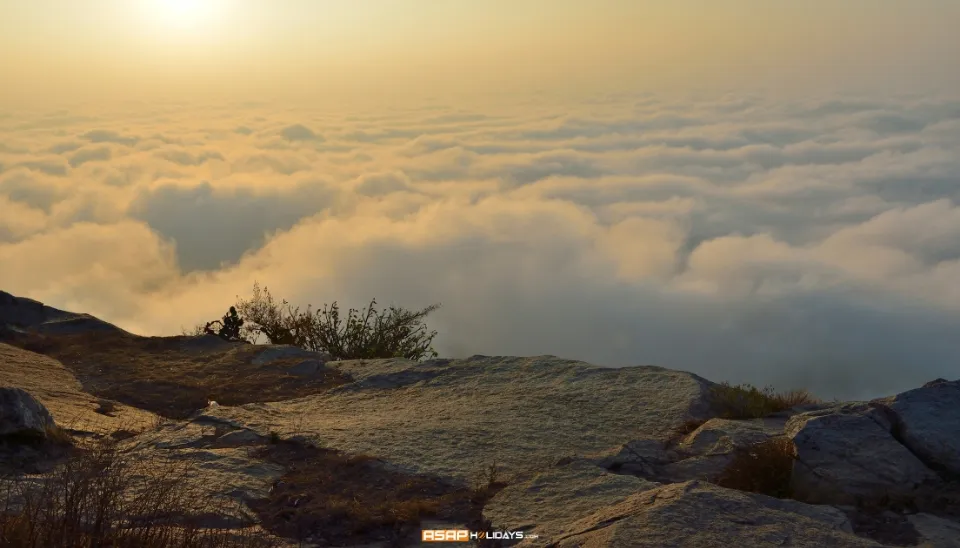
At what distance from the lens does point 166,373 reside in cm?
1026

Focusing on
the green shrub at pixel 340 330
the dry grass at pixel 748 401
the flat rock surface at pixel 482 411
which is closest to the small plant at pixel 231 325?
the green shrub at pixel 340 330

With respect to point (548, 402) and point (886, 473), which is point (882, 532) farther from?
point (548, 402)

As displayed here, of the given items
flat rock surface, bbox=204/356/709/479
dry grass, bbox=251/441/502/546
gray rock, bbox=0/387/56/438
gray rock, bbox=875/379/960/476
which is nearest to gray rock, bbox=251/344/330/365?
flat rock surface, bbox=204/356/709/479

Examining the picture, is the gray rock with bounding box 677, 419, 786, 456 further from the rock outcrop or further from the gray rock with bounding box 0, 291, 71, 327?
the gray rock with bounding box 0, 291, 71, 327

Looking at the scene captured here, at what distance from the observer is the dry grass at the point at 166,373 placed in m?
9.20

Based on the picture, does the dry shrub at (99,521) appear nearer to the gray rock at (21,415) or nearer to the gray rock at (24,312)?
the gray rock at (21,415)

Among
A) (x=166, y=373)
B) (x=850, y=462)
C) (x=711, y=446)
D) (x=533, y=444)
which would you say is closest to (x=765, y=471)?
(x=850, y=462)

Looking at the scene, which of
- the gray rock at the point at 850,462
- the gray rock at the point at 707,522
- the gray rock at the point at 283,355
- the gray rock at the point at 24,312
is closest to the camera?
the gray rock at the point at 707,522

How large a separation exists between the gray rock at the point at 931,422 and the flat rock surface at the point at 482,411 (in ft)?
5.90

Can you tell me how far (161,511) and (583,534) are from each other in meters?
2.20

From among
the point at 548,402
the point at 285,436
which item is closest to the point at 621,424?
the point at 548,402

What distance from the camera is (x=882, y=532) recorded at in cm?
498

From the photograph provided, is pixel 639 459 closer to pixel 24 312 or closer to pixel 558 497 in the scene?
pixel 558 497

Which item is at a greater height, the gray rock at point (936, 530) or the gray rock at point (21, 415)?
the gray rock at point (21, 415)
